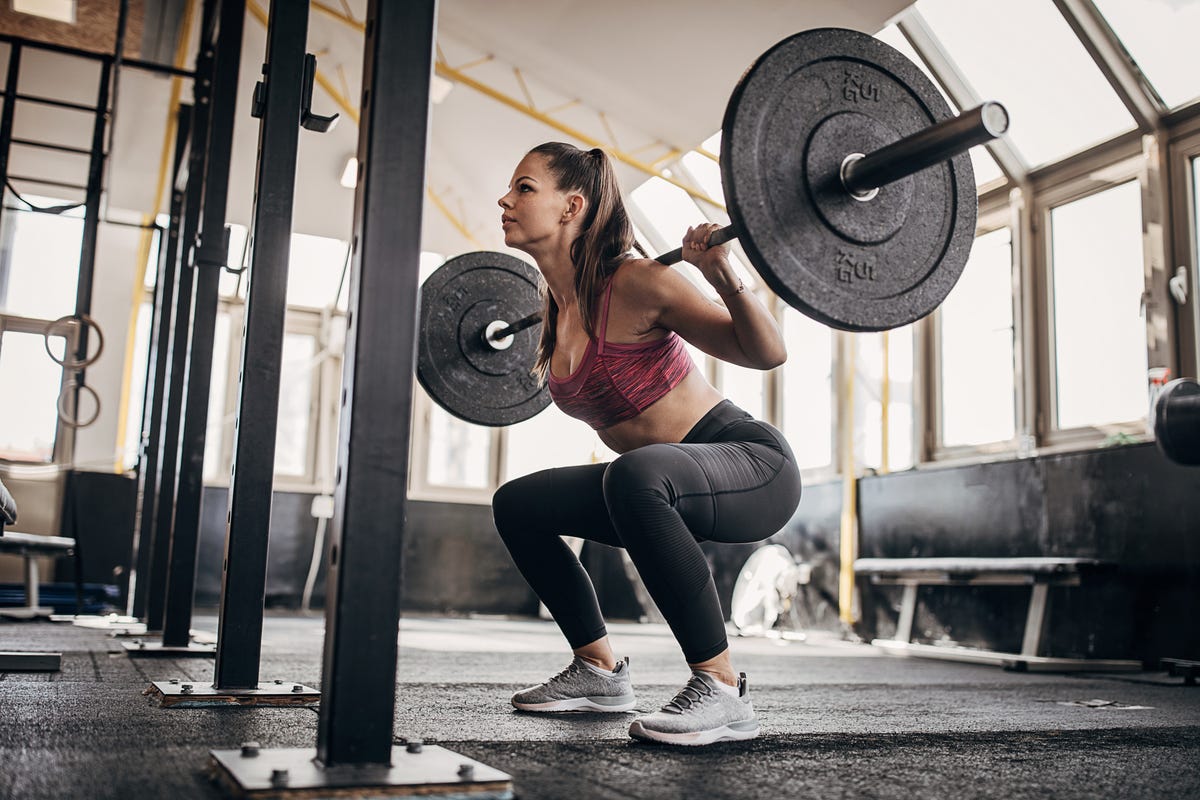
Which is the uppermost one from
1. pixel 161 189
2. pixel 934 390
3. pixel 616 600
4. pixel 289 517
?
pixel 161 189

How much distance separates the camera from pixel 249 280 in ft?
6.40

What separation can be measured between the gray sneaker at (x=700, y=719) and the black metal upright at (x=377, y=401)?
50cm

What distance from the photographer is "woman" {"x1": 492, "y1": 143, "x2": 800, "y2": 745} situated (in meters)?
1.56

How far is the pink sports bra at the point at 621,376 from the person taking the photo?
171 cm

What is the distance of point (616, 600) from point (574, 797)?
6474mm

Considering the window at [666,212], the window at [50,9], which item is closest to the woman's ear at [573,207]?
the window at [666,212]

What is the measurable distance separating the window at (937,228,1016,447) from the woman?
362 cm

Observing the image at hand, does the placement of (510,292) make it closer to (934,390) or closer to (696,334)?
(696,334)

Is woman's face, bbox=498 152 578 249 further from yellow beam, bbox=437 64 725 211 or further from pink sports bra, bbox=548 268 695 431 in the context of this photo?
yellow beam, bbox=437 64 725 211

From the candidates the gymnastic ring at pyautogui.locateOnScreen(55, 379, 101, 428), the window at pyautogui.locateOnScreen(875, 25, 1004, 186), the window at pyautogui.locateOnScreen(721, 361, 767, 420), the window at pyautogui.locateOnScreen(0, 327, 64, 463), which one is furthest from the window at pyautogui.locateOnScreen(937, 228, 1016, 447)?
the window at pyautogui.locateOnScreen(0, 327, 64, 463)

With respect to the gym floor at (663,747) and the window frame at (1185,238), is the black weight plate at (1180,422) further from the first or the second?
the window frame at (1185,238)

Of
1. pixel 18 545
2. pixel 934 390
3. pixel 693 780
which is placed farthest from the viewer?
pixel 934 390

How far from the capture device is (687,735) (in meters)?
1.52

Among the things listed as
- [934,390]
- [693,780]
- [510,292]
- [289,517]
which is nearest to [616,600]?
[289,517]
